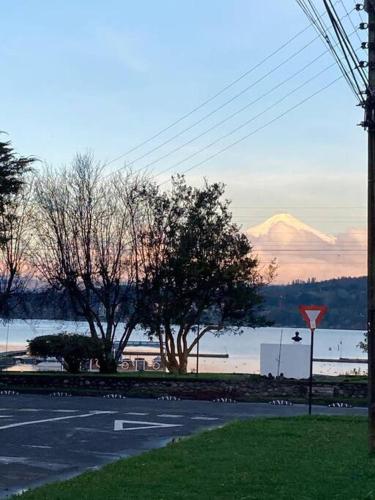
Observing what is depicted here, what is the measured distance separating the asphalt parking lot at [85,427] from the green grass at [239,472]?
1059 mm

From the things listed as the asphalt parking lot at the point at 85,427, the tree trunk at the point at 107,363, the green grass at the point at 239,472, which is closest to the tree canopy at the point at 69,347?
the tree trunk at the point at 107,363

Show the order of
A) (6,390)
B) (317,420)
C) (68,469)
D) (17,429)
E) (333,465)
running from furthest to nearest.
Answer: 1. (6,390)
2. (317,420)
3. (17,429)
4. (68,469)
5. (333,465)

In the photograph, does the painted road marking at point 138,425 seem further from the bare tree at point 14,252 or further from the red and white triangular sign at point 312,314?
the bare tree at point 14,252

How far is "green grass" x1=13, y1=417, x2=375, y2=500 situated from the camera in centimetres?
984

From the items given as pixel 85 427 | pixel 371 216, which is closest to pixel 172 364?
pixel 85 427

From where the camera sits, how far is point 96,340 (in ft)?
121

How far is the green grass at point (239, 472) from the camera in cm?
984

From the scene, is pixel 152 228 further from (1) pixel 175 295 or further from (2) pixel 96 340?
(2) pixel 96 340

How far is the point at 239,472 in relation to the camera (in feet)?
37.3

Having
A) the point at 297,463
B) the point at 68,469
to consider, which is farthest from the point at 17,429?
the point at 297,463

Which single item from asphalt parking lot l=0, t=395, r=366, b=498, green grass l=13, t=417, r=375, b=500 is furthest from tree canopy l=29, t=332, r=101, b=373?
green grass l=13, t=417, r=375, b=500

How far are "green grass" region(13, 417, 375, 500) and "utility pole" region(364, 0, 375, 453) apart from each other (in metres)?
0.91

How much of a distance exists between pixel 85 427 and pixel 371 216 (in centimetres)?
855

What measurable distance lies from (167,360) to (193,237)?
6543mm
